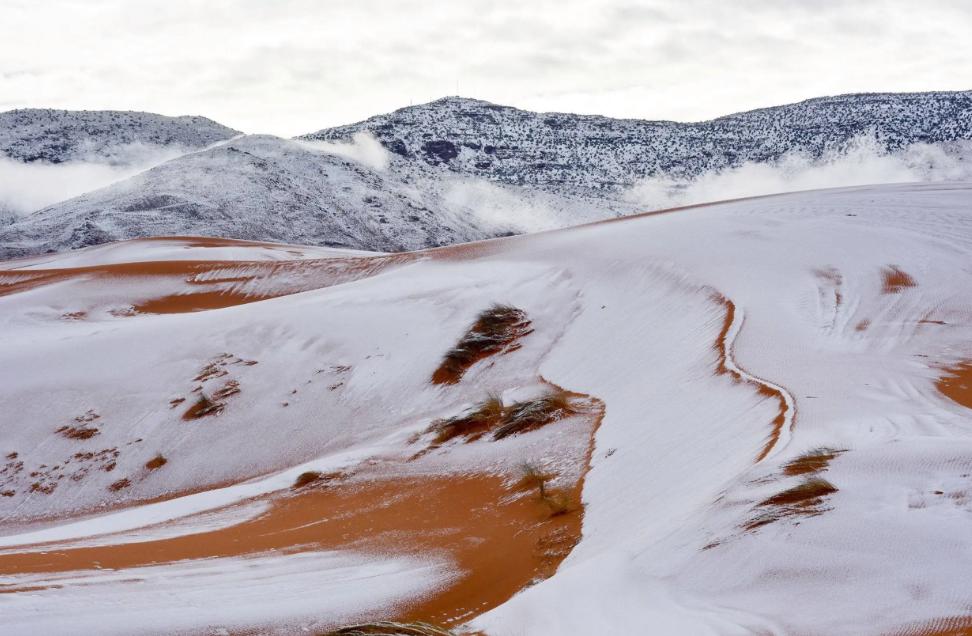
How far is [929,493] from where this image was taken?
18.3ft

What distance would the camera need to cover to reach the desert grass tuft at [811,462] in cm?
622

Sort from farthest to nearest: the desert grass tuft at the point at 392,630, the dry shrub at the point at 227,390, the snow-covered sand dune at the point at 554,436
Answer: the dry shrub at the point at 227,390
the snow-covered sand dune at the point at 554,436
the desert grass tuft at the point at 392,630

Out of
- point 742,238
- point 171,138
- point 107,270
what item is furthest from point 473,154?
point 742,238

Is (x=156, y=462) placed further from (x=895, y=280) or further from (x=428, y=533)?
(x=895, y=280)

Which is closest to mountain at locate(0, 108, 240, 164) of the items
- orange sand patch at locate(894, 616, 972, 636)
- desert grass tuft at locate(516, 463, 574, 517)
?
desert grass tuft at locate(516, 463, 574, 517)

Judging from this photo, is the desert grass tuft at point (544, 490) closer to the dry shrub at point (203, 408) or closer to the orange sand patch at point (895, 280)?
the orange sand patch at point (895, 280)

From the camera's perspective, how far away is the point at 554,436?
11.3 m

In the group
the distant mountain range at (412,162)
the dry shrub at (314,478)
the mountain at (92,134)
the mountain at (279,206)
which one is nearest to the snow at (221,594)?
the dry shrub at (314,478)

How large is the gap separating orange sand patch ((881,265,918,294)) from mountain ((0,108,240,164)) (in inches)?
3067

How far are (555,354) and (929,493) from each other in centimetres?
966

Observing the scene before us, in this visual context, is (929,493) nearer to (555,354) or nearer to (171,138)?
(555,354)

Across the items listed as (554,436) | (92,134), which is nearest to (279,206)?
(92,134)

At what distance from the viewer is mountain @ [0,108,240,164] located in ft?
272

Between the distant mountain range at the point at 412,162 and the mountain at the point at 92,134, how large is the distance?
0.57 feet
